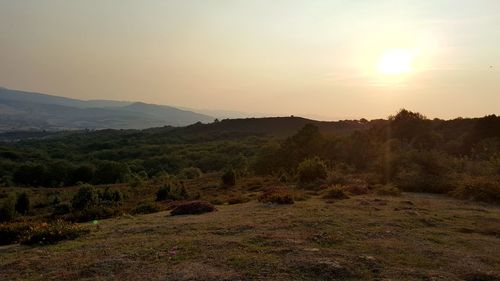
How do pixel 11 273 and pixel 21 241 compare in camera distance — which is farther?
pixel 21 241

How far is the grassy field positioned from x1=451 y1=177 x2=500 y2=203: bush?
3.64m

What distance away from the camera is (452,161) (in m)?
28.2

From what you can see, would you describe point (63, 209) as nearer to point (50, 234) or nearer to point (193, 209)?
point (193, 209)

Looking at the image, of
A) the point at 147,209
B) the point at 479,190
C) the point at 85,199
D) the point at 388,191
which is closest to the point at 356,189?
the point at 388,191

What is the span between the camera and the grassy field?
9.33m

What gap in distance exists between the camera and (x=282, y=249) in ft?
35.7

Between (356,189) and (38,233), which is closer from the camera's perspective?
(38,233)

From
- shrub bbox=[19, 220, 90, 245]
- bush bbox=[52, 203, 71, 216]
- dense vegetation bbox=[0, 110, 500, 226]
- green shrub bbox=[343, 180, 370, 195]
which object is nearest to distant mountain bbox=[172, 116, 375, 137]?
dense vegetation bbox=[0, 110, 500, 226]

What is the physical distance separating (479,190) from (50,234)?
17679mm

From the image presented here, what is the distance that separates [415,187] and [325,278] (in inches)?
668

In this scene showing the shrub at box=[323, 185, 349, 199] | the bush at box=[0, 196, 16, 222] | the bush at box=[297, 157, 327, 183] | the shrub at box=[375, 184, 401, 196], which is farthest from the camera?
the bush at box=[297, 157, 327, 183]

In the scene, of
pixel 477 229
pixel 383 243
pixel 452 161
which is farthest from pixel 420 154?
pixel 383 243

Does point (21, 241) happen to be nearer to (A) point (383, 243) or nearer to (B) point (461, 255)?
(A) point (383, 243)

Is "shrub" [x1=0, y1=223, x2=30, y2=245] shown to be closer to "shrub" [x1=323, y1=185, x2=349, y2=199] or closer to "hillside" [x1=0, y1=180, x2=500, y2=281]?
"hillside" [x1=0, y1=180, x2=500, y2=281]
